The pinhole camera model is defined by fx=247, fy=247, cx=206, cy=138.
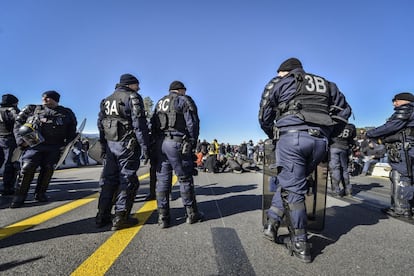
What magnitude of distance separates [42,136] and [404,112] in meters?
6.01

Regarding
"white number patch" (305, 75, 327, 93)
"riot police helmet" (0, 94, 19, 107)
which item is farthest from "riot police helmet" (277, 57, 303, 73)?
"riot police helmet" (0, 94, 19, 107)

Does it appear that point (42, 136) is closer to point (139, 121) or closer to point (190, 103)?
point (139, 121)

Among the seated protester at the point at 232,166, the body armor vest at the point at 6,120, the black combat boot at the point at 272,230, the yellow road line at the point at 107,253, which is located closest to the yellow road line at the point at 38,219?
the yellow road line at the point at 107,253

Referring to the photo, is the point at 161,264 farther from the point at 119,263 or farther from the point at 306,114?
the point at 306,114

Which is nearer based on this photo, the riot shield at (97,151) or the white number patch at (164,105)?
the white number patch at (164,105)

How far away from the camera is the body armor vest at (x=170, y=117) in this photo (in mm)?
3354

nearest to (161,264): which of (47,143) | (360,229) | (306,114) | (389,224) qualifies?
(306,114)

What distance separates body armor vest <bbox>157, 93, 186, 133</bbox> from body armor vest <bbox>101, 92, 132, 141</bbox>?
1.42 feet

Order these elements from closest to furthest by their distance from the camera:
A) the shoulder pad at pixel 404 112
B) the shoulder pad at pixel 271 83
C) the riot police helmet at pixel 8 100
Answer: the shoulder pad at pixel 271 83 → the shoulder pad at pixel 404 112 → the riot police helmet at pixel 8 100

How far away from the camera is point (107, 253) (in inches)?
87.4

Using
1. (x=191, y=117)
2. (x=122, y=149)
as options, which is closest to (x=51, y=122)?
(x=122, y=149)

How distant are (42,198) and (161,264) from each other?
387cm

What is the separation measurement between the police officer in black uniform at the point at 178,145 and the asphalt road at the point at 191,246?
1.29ft

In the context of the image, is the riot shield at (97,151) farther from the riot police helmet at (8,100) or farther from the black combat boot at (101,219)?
the riot police helmet at (8,100)
